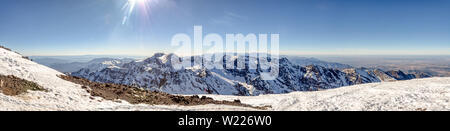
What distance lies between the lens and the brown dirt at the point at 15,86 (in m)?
13.0

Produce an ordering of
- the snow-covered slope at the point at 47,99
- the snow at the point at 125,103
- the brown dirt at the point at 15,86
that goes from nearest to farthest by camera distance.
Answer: the snow-covered slope at the point at 47,99
the snow at the point at 125,103
the brown dirt at the point at 15,86

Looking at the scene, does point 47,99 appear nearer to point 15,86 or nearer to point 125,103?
point 15,86

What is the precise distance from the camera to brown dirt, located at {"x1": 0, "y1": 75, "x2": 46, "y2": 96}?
511 inches

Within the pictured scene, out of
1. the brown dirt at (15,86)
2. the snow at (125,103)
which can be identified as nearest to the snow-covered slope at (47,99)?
the snow at (125,103)

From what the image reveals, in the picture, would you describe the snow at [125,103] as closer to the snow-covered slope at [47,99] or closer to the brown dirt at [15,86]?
the snow-covered slope at [47,99]

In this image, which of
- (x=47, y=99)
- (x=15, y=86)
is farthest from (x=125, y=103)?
(x=15, y=86)

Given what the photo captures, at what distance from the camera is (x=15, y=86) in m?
14.3

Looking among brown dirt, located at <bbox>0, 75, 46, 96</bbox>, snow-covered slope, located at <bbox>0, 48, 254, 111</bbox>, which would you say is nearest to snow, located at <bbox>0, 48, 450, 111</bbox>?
snow-covered slope, located at <bbox>0, 48, 254, 111</bbox>

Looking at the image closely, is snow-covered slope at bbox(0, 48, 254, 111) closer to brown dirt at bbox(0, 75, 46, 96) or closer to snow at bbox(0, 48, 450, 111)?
snow at bbox(0, 48, 450, 111)
